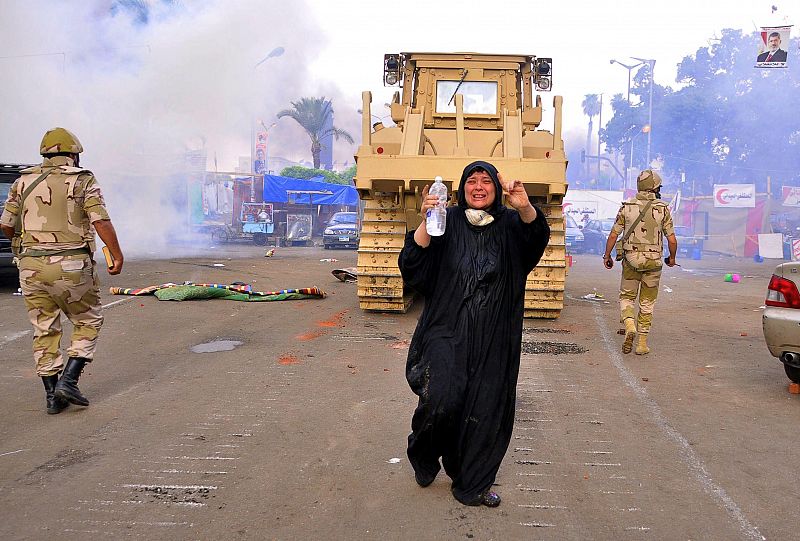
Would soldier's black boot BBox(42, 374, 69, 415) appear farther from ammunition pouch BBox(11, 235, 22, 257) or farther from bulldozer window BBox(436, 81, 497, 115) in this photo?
bulldozer window BBox(436, 81, 497, 115)

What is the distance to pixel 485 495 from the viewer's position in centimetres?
404

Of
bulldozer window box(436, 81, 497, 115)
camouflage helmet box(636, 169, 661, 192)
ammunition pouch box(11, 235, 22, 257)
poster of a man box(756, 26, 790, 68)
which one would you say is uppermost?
poster of a man box(756, 26, 790, 68)

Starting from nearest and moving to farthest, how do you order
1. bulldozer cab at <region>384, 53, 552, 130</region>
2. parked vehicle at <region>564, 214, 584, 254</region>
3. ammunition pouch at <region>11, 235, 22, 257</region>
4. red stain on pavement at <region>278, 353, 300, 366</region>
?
ammunition pouch at <region>11, 235, 22, 257</region> < red stain on pavement at <region>278, 353, 300, 366</region> < bulldozer cab at <region>384, 53, 552, 130</region> < parked vehicle at <region>564, 214, 584, 254</region>

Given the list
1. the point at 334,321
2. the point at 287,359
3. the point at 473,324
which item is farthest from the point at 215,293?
the point at 473,324

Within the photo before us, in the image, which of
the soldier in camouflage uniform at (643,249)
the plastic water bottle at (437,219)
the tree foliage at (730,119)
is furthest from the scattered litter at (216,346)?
the tree foliage at (730,119)

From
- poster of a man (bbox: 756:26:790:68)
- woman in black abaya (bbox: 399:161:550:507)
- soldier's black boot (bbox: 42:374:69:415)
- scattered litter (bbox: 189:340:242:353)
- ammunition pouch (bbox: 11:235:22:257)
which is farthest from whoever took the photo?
poster of a man (bbox: 756:26:790:68)

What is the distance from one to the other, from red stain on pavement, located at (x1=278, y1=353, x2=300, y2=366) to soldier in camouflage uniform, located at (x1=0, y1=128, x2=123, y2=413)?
7.00ft

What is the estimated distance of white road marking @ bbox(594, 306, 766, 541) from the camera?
12.7ft

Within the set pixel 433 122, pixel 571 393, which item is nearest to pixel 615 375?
pixel 571 393

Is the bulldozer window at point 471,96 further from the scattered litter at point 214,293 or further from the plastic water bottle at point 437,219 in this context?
the plastic water bottle at point 437,219

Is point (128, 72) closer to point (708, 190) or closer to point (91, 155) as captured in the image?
point (91, 155)

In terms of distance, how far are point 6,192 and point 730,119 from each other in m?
38.1

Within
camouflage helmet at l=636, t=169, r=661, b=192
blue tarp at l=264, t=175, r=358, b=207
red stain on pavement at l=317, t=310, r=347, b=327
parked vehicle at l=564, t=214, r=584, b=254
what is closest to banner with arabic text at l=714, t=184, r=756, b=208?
parked vehicle at l=564, t=214, r=584, b=254

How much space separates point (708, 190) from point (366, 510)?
47.5 m
